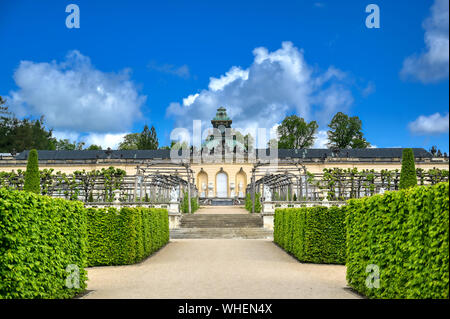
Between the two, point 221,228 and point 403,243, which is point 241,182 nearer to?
point 221,228

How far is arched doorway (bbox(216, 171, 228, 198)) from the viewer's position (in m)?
51.5

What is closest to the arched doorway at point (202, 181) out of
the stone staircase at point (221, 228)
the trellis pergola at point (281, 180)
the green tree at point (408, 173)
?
the trellis pergola at point (281, 180)

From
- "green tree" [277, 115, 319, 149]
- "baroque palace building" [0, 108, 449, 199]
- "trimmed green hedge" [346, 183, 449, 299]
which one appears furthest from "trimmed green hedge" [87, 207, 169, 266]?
"green tree" [277, 115, 319, 149]

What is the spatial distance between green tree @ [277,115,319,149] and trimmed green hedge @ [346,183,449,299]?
55173 millimetres

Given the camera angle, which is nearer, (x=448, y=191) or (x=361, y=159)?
(x=448, y=191)

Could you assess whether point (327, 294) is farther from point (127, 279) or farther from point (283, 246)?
point (283, 246)

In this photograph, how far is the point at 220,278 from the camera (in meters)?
8.77

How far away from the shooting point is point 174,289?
7504 millimetres

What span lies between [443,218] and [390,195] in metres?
1.82

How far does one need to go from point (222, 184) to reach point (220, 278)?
141 feet

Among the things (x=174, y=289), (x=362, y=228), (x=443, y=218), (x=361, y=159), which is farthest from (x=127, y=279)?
(x=361, y=159)

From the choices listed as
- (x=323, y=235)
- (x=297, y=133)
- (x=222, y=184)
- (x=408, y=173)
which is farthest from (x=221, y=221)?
(x=297, y=133)

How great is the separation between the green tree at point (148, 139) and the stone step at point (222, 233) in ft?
145
